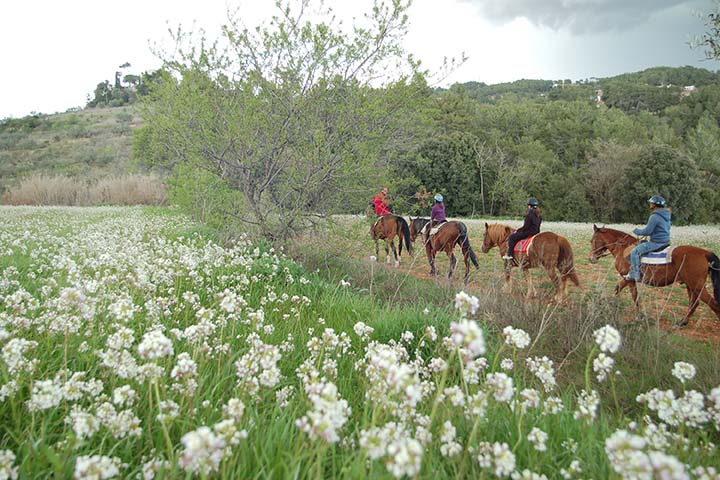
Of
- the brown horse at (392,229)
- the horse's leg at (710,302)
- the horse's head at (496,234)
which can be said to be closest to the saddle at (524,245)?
the horse's head at (496,234)

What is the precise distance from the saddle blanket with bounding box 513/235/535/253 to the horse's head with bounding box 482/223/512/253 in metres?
1.16

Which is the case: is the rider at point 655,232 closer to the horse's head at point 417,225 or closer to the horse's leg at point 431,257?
the horse's leg at point 431,257

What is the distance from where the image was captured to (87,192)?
27969 millimetres

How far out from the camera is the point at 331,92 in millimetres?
8148

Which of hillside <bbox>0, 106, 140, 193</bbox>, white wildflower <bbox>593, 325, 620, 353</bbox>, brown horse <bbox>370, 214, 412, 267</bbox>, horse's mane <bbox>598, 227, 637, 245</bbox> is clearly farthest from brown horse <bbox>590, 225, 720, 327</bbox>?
hillside <bbox>0, 106, 140, 193</bbox>

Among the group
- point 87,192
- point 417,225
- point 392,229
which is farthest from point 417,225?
point 87,192

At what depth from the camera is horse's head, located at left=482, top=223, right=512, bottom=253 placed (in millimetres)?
11977

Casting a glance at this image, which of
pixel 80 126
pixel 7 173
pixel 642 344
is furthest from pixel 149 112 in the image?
pixel 80 126

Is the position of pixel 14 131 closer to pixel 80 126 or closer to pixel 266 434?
pixel 80 126

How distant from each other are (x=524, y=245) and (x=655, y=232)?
2893 millimetres

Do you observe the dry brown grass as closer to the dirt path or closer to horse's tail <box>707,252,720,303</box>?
the dirt path

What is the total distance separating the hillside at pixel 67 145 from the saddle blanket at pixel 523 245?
3888cm

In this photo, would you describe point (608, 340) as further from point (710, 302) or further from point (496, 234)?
point (496, 234)

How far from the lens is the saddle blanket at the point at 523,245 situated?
10180mm
